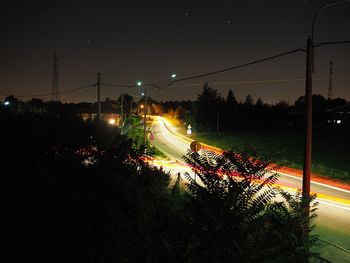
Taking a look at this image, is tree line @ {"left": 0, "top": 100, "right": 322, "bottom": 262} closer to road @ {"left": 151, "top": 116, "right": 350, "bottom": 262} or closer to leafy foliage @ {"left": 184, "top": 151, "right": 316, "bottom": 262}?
leafy foliage @ {"left": 184, "top": 151, "right": 316, "bottom": 262}

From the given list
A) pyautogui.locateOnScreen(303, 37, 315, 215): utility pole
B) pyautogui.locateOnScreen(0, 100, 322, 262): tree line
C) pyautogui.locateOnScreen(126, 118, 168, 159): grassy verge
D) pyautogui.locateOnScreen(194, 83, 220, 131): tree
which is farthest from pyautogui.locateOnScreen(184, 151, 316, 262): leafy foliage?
pyautogui.locateOnScreen(194, 83, 220, 131): tree

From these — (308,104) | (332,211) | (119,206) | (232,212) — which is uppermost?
(308,104)

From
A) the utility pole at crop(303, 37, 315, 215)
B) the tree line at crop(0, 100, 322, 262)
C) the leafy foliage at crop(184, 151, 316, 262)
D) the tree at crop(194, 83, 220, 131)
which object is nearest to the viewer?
the leafy foliage at crop(184, 151, 316, 262)

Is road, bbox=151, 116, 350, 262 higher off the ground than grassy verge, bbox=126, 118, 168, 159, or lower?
lower

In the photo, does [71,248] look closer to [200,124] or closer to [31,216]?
[31,216]

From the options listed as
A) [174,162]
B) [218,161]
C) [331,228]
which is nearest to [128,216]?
[218,161]

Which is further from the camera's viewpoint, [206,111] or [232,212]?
[206,111]

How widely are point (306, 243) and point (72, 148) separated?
7.14 metres

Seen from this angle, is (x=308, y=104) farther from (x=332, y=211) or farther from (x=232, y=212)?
(x=232, y=212)

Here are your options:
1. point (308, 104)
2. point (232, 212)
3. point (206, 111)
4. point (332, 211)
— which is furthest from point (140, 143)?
point (206, 111)

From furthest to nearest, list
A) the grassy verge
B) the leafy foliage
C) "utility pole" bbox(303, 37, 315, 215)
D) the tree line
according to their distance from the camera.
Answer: the grassy verge < "utility pole" bbox(303, 37, 315, 215) < the tree line < the leafy foliage

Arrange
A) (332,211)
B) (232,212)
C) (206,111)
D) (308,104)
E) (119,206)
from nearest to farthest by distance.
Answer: (232,212)
(119,206)
(308,104)
(332,211)
(206,111)

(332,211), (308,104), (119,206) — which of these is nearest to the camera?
(119,206)

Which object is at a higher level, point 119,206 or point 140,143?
point 140,143
